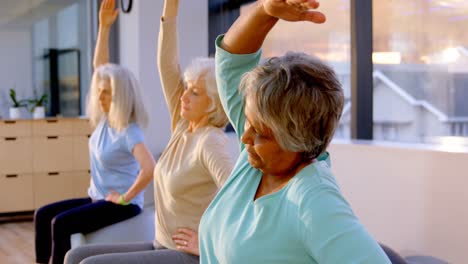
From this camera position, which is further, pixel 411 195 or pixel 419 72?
pixel 419 72

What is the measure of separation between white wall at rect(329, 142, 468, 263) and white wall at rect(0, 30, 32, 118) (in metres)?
4.12

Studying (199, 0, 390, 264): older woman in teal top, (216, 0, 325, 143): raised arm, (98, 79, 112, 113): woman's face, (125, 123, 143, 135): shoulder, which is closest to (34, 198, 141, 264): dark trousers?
(125, 123, 143, 135): shoulder

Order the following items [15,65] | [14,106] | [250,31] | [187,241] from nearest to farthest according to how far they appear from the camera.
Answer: [250,31], [187,241], [14,106], [15,65]

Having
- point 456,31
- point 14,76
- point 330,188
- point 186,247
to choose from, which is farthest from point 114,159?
point 14,76

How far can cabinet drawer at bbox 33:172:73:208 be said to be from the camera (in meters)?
5.86

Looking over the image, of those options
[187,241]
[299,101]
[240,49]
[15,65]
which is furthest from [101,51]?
[15,65]

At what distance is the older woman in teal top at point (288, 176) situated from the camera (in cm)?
103

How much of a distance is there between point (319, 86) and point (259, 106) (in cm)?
11

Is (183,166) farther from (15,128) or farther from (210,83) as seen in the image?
(15,128)

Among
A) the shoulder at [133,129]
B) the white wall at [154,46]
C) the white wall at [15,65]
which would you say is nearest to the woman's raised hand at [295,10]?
the shoulder at [133,129]

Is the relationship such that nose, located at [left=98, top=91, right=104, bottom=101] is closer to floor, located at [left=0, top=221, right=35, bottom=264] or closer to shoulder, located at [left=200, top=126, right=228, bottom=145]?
shoulder, located at [left=200, top=126, right=228, bottom=145]

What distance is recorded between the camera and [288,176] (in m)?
1.20

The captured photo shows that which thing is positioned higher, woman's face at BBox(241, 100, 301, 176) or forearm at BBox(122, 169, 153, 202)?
woman's face at BBox(241, 100, 301, 176)

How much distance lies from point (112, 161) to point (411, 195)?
1.42m
